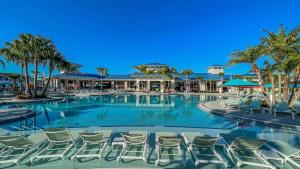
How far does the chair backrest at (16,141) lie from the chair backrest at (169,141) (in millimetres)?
3058

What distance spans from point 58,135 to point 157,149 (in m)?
2.59

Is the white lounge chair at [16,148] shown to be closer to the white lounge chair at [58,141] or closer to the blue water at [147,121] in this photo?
the white lounge chair at [58,141]

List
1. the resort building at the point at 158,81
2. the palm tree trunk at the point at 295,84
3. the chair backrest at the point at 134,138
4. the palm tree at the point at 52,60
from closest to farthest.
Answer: the chair backrest at the point at 134,138 < the palm tree trunk at the point at 295,84 < the palm tree at the point at 52,60 < the resort building at the point at 158,81

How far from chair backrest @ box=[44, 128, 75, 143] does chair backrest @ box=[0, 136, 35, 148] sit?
18.0 inches

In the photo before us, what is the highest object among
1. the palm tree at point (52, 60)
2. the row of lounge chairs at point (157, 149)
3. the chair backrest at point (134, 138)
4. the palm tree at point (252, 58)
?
the palm tree at point (52, 60)

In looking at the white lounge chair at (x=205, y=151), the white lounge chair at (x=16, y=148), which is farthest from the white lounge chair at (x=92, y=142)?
the white lounge chair at (x=205, y=151)

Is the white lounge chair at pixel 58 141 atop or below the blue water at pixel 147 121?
atop

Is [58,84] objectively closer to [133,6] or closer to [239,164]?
[133,6]

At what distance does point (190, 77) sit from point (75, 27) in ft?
98.1

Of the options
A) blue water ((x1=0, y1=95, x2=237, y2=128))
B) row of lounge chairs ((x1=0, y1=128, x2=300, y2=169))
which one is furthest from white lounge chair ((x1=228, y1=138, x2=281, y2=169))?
blue water ((x1=0, y1=95, x2=237, y2=128))

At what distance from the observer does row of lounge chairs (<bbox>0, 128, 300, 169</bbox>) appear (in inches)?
181

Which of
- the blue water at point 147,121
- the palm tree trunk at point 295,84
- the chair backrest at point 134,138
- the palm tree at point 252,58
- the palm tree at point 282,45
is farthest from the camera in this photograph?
the palm tree at point 252,58

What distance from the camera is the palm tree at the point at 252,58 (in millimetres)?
13977

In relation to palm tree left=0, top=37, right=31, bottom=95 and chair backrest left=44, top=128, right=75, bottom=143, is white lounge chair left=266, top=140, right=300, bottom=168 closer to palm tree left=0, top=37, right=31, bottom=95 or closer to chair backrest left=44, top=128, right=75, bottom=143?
chair backrest left=44, top=128, right=75, bottom=143
